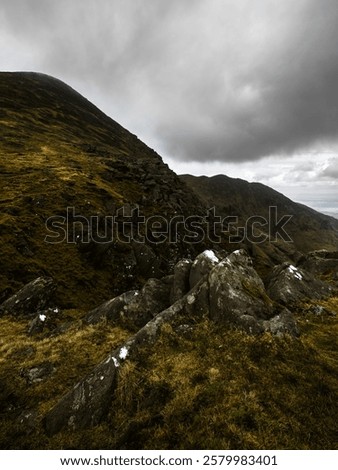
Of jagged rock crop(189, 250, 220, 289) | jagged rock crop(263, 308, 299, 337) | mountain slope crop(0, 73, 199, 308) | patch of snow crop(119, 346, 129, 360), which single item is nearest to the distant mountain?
mountain slope crop(0, 73, 199, 308)

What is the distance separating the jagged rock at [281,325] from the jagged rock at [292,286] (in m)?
4.71

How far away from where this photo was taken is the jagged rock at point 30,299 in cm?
2219

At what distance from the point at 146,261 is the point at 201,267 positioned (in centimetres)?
1769

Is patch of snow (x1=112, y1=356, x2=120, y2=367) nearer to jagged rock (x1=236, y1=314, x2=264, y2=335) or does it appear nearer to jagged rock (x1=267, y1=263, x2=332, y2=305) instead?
jagged rock (x1=236, y1=314, x2=264, y2=335)

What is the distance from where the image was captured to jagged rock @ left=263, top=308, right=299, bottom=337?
13.5 m

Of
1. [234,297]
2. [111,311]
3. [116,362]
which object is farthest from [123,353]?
[234,297]

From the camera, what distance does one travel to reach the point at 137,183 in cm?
5872

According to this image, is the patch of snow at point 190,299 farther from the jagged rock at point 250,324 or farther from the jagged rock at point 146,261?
the jagged rock at point 146,261

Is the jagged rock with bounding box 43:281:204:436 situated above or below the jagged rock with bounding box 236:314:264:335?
below

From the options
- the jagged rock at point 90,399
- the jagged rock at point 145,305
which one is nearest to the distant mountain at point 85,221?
the jagged rock at point 145,305

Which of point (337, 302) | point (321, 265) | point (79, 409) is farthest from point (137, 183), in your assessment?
point (79, 409)

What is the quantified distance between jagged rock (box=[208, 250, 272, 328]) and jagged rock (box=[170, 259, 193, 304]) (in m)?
3.42
